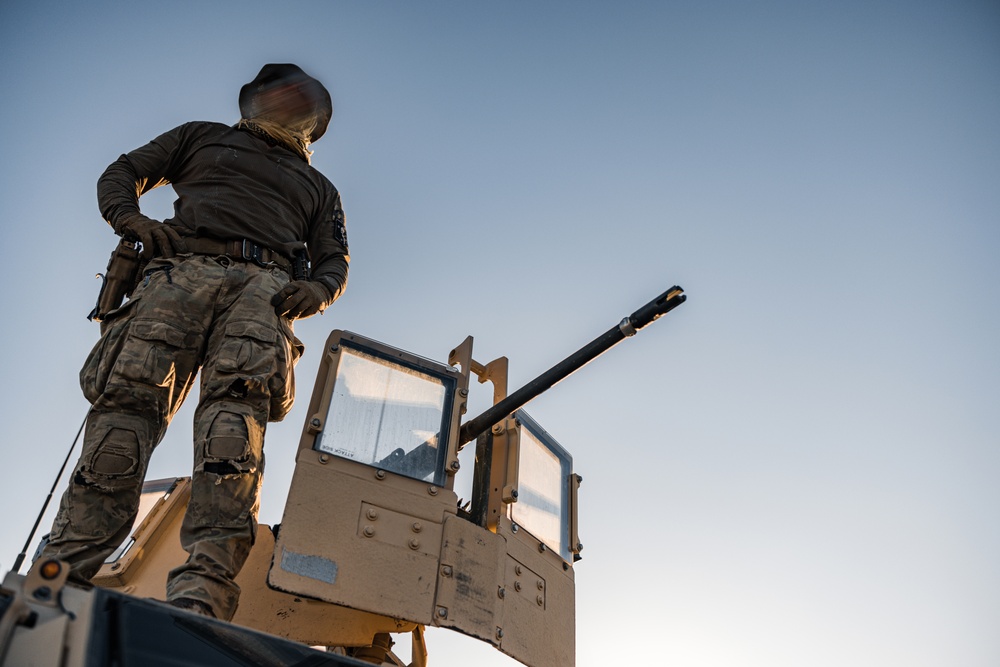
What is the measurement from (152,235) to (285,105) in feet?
3.30

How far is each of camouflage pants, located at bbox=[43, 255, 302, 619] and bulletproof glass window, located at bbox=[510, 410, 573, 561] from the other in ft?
4.15

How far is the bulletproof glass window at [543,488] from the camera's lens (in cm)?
428

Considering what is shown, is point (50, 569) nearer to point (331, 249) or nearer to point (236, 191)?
point (236, 191)

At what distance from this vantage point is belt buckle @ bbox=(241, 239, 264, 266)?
3635 millimetres

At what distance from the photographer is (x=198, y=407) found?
10.7 ft

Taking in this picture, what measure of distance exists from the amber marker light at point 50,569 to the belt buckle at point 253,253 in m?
2.27

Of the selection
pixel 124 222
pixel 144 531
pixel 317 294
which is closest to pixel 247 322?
pixel 317 294

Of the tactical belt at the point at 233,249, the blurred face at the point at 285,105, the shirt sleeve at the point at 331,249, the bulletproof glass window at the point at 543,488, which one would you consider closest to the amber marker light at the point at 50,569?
the tactical belt at the point at 233,249

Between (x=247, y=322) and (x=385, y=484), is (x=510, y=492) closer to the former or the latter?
(x=385, y=484)

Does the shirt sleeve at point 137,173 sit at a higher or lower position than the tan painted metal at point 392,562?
higher

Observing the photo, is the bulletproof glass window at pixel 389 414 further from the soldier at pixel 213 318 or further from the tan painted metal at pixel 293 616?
the tan painted metal at pixel 293 616

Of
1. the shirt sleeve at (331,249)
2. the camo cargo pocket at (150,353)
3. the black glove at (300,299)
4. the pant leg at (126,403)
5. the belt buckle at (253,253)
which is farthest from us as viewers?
the shirt sleeve at (331,249)

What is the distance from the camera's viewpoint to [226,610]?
2783 mm

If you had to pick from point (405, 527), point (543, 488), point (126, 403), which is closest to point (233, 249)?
point (126, 403)
